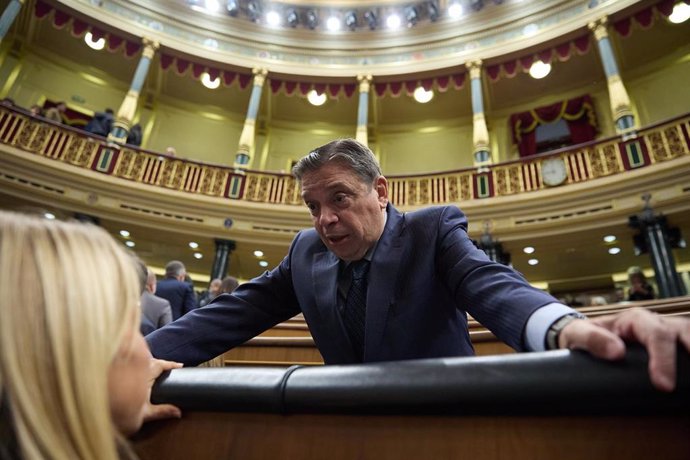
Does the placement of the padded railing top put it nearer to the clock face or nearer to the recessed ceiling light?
the clock face

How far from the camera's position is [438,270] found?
3.87 feet

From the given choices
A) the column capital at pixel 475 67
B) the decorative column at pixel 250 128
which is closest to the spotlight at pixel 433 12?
the column capital at pixel 475 67

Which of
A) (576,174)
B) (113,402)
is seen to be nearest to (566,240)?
(576,174)

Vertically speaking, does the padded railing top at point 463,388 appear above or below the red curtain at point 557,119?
below

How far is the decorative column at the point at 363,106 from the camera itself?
910cm

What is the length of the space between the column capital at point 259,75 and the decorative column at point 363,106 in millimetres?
2262

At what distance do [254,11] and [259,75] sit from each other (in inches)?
81.1

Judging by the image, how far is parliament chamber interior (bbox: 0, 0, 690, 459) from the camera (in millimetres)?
6602

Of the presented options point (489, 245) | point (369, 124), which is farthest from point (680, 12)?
point (369, 124)

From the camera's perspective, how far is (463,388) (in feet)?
1.73

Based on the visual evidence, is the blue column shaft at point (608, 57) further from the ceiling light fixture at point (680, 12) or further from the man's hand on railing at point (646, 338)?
the man's hand on railing at point (646, 338)

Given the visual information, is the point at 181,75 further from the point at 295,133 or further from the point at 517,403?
the point at 517,403

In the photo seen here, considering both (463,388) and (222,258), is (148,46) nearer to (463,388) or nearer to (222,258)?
(222,258)

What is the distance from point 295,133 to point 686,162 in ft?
28.5
